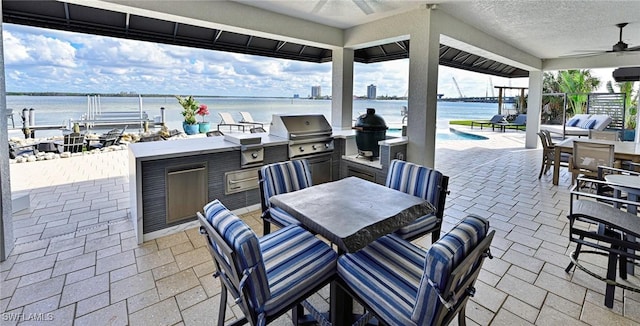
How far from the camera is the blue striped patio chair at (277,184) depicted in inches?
94.4

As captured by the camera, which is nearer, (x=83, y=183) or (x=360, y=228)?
(x=360, y=228)

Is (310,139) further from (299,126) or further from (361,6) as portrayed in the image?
(361,6)

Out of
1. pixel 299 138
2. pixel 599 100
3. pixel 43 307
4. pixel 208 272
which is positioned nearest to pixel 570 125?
pixel 599 100

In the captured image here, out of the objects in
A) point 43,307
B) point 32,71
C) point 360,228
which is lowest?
point 43,307

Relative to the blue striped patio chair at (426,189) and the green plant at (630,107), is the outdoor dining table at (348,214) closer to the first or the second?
the blue striped patio chair at (426,189)

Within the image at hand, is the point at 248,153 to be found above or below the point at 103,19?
below

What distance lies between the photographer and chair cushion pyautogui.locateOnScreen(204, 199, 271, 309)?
4.02ft

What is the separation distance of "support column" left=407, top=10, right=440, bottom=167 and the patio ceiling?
1697mm

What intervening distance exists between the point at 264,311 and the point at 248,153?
2380mm

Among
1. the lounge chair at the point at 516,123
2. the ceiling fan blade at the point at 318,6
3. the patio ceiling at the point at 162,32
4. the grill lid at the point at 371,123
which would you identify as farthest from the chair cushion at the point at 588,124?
the ceiling fan blade at the point at 318,6

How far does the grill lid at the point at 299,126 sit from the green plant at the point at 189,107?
5228mm

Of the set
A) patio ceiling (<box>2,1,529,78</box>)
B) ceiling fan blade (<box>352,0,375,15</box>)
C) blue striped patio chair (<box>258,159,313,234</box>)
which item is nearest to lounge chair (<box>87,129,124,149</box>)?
patio ceiling (<box>2,1,529,78</box>)

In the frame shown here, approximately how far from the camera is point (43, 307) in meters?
2.00

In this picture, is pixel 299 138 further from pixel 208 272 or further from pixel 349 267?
pixel 349 267
